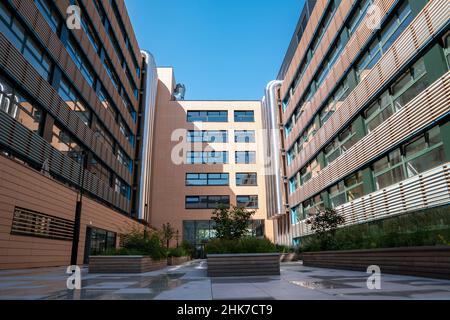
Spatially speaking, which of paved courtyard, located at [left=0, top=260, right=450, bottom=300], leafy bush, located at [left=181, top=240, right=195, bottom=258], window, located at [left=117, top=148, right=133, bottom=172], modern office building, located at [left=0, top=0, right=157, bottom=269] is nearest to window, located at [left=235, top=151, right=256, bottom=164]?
leafy bush, located at [left=181, top=240, right=195, bottom=258]

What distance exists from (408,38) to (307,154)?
16.5 meters

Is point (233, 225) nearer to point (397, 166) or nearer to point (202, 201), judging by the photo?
point (397, 166)

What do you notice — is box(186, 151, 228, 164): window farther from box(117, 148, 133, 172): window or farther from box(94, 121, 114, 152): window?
box(94, 121, 114, 152): window

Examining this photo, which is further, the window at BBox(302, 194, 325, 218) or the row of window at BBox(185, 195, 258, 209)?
the row of window at BBox(185, 195, 258, 209)

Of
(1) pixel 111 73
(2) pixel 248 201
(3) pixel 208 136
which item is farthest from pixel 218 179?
(1) pixel 111 73

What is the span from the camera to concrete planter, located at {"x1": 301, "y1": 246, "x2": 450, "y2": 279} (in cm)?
840

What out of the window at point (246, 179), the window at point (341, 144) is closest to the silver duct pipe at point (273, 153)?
the window at point (246, 179)

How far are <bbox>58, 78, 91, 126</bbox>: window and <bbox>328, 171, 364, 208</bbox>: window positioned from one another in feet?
68.3

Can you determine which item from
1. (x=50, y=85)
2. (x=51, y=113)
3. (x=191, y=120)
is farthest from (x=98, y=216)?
(x=191, y=120)

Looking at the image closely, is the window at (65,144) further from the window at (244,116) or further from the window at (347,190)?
the window at (244,116)

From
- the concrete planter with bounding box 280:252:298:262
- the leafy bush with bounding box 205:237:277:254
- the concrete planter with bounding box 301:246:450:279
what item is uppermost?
the leafy bush with bounding box 205:237:277:254

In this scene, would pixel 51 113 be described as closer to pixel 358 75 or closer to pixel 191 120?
pixel 358 75

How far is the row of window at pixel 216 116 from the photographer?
53406 millimetres

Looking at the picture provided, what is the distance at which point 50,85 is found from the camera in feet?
65.8
